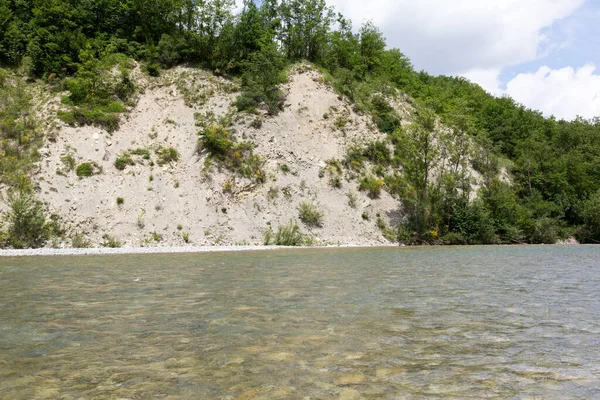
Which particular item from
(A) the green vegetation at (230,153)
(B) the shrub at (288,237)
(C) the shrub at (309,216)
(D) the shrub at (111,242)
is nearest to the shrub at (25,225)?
(D) the shrub at (111,242)

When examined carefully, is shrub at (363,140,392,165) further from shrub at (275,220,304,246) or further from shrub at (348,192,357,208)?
shrub at (275,220,304,246)

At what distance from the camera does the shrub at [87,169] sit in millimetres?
33062

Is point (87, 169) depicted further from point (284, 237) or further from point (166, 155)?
point (284, 237)

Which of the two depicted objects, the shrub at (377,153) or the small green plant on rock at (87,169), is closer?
the small green plant on rock at (87,169)

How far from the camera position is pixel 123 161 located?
116 feet

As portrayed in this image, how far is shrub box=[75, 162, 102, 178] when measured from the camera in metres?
33.1

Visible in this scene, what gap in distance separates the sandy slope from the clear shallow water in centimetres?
2024

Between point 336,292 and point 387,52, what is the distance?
195ft

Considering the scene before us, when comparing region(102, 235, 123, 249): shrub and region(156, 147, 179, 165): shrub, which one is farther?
region(156, 147, 179, 165): shrub

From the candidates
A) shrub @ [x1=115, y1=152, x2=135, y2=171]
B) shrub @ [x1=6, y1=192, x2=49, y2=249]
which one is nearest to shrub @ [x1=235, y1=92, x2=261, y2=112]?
shrub @ [x1=115, y1=152, x2=135, y2=171]

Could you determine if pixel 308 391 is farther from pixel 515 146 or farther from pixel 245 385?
pixel 515 146

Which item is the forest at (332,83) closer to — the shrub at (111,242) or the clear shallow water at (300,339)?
the shrub at (111,242)

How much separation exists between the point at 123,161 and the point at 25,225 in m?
10.5

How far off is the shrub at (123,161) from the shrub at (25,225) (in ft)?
27.8
